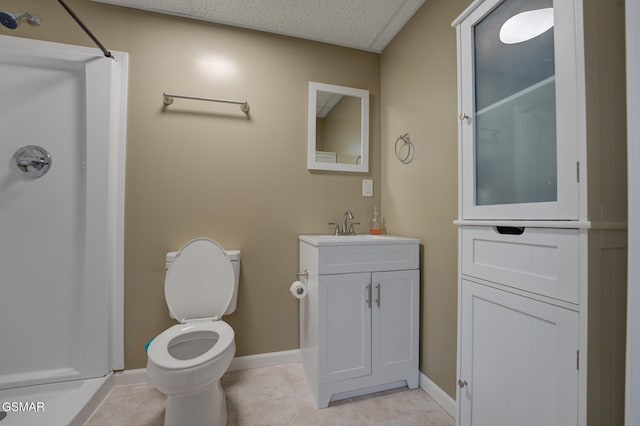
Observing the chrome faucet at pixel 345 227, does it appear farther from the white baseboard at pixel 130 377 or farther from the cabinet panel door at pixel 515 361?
the white baseboard at pixel 130 377

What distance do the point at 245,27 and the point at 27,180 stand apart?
170 cm

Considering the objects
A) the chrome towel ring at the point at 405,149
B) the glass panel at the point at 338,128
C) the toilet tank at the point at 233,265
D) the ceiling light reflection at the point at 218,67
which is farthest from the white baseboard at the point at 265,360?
the ceiling light reflection at the point at 218,67

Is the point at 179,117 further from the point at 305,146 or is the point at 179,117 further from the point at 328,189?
the point at 328,189

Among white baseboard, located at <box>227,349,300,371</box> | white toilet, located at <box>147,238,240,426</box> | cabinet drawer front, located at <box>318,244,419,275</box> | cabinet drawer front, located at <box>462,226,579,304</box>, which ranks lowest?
white baseboard, located at <box>227,349,300,371</box>

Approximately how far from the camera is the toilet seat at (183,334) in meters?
1.12

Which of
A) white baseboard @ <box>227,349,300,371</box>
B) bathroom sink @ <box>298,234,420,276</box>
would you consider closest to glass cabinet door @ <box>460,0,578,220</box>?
bathroom sink @ <box>298,234,420,276</box>

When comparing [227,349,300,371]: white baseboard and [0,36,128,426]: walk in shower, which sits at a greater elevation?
[0,36,128,426]: walk in shower

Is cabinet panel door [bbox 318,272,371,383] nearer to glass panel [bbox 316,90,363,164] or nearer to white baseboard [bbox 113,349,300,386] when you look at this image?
white baseboard [bbox 113,349,300,386]

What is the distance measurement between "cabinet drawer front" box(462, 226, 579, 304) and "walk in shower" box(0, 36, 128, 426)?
2016 millimetres

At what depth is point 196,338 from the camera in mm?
1446

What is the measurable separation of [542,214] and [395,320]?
1.01m

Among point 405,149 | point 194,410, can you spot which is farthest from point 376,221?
point 194,410

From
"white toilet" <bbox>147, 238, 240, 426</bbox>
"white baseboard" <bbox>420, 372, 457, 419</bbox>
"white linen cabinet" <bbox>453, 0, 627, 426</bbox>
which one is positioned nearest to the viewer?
"white linen cabinet" <bbox>453, 0, 627, 426</bbox>

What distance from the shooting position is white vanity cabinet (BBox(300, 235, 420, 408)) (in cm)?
146
